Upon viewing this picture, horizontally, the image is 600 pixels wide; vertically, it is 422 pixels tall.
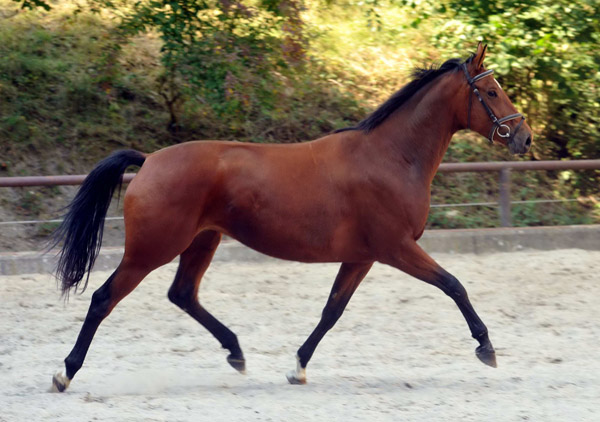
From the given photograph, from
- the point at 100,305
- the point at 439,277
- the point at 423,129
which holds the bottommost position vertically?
the point at 100,305

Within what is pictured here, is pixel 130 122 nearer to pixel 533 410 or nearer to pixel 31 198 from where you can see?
Answer: pixel 31 198

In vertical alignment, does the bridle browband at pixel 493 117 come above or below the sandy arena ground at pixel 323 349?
above

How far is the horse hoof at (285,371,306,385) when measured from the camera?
4.42 meters

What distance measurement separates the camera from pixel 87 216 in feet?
14.9

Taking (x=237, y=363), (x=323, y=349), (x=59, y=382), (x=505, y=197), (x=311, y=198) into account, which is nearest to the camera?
(x=59, y=382)

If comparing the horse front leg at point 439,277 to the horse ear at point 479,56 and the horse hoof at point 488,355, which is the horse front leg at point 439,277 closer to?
the horse hoof at point 488,355

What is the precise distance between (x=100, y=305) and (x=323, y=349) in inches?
64.2

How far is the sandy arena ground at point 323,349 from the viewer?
3.80 metres

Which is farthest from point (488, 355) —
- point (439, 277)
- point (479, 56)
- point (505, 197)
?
point (505, 197)

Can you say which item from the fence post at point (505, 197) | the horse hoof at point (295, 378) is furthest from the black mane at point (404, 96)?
the fence post at point (505, 197)

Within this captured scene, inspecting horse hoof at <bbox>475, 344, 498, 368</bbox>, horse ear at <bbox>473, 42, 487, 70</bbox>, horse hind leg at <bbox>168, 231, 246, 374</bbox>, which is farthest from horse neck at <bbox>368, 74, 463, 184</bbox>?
horse hind leg at <bbox>168, 231, 246, 374</bbox>

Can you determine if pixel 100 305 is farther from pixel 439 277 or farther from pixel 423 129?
pixel 423 129

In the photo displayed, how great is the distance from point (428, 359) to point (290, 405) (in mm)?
1399

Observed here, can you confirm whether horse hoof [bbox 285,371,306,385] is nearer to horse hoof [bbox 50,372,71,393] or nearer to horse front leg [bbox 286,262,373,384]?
horse front leg [bbox 286,262,373,384]
